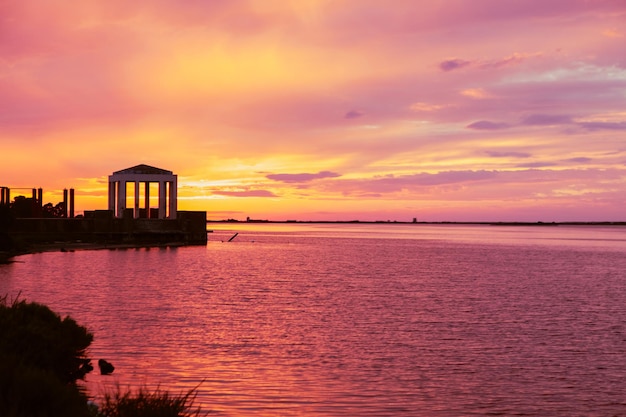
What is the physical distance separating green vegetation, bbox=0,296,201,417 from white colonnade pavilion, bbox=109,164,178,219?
408 feet

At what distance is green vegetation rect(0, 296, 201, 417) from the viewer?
464 inches

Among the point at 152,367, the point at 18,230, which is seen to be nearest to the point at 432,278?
the point at 152,367

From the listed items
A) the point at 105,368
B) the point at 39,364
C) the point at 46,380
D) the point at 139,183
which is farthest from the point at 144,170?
the point at 46,380

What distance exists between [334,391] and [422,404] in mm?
2907

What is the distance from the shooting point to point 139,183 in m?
144

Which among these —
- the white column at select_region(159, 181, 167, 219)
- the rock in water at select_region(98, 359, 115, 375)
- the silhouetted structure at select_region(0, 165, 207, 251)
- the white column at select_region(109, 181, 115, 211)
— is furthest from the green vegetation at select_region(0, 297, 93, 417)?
the white column at select_region(109, 181, 115, 211)

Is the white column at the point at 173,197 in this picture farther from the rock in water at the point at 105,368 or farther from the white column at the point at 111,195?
the rock in water at the point at 105,368

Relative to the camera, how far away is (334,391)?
21844 mm

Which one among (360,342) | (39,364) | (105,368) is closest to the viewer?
(39,364)

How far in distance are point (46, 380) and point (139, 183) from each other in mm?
135853

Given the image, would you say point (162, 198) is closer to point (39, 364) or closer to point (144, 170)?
point (144, 170)

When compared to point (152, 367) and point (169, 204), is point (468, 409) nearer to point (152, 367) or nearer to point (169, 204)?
point (152, 367)

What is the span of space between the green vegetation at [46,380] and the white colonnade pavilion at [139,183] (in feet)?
408

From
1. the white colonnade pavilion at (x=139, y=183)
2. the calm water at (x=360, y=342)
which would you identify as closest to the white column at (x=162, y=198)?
the white colonnade pavilion at (x=139, y=183)
